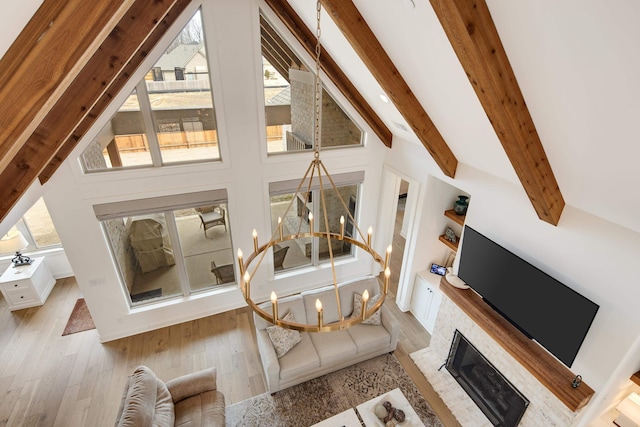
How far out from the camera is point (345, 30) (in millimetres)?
2928

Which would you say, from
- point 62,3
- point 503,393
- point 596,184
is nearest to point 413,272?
point 503,393

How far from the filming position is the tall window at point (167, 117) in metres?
4.01

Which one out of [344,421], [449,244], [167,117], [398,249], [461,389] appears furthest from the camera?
[398,249]

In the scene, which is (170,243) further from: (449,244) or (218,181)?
(449,244)

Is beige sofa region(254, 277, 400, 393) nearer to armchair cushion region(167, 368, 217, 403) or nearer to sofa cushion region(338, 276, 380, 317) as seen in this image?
sofa cushion region(338, 276, 380, 317)

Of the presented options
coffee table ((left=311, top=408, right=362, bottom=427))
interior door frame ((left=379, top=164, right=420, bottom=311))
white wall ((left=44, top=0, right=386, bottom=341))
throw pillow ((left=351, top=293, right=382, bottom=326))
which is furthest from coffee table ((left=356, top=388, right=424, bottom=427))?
white wall ((left=44, top=0, right=386, bottom=341))

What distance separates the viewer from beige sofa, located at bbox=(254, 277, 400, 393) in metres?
4.25

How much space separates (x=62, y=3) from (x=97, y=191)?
129 inches

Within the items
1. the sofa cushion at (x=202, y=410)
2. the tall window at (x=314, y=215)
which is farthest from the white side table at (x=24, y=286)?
the tall window at (x=314, y=215)

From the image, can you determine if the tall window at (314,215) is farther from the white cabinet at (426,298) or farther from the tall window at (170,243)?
the white cabinet at (426,298)

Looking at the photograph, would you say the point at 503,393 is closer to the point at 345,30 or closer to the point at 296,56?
the point at 345,30

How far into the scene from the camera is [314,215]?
18.8 feet

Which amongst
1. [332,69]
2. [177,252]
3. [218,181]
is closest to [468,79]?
[332,69]

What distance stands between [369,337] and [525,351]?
1.91 meters
